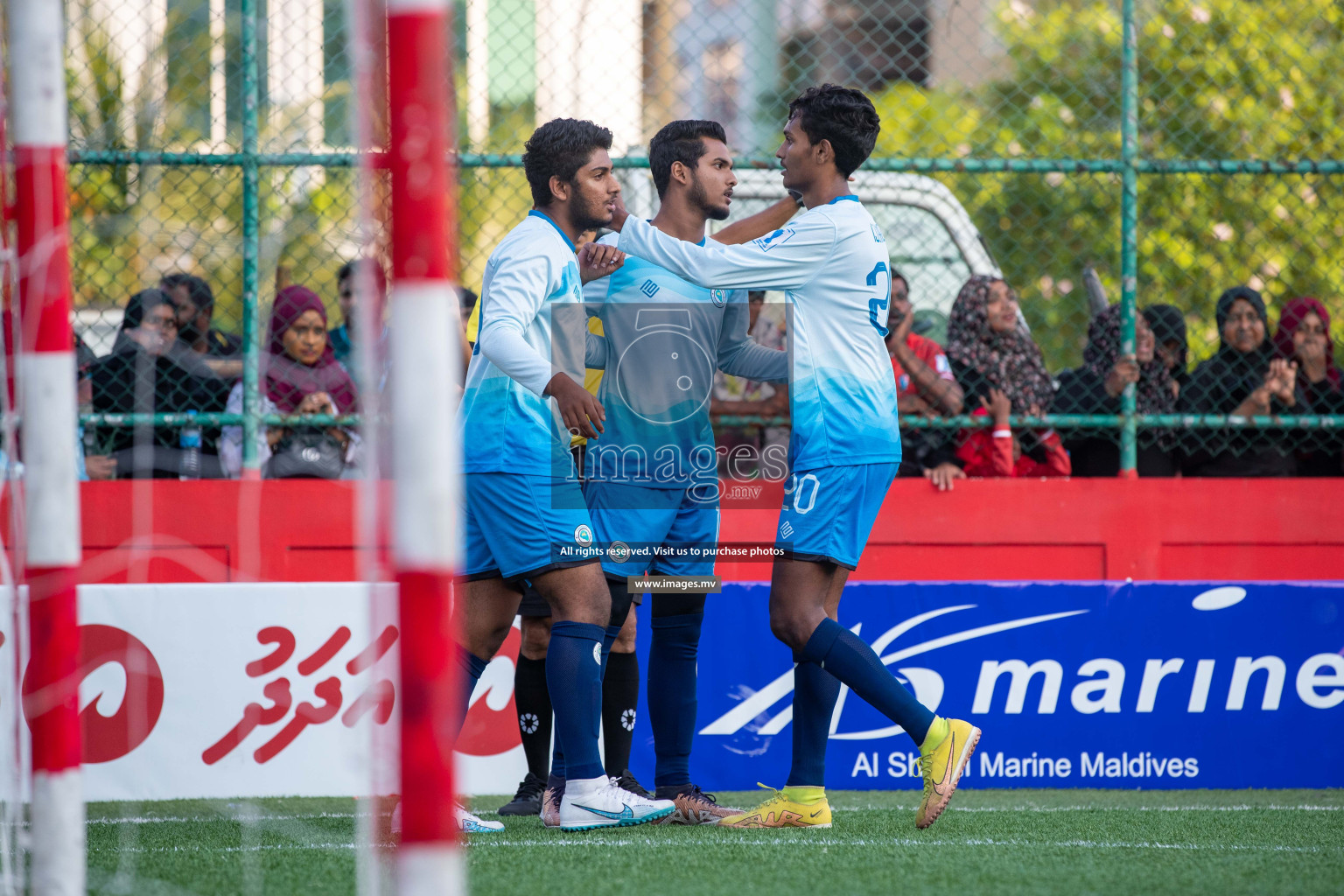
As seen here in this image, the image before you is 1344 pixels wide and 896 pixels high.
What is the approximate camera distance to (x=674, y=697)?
4.55 m

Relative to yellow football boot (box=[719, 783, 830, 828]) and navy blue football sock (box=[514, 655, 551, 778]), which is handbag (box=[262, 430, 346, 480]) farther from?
yellow football boot (box=[719, 783, 830, 828])

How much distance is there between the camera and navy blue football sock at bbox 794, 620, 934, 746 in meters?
4.22

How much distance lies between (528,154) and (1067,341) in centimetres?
1335

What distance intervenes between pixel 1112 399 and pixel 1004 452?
568 mm

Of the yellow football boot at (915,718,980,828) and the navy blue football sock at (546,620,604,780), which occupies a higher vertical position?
the navy blue football sock at (546,620,604,780)

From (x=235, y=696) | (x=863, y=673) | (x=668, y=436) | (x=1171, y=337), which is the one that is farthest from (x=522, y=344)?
(x=1171, y=337)

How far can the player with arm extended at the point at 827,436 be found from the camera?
425 cm

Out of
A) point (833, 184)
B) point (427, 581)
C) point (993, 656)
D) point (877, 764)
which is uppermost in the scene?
point (833, 184)

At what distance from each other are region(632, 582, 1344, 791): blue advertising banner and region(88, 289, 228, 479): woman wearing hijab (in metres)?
2.13

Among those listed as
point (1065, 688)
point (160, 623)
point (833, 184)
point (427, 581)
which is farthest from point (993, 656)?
point (427, 581)

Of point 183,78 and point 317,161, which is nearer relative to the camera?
point 317,161

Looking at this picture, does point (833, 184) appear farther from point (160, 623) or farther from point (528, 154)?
point (160, 623)

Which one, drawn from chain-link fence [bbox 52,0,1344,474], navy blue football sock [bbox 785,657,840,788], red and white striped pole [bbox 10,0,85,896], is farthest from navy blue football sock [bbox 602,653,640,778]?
red and white striped pole [bbox 10,0,85,896]

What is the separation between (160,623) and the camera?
5.50 metres
